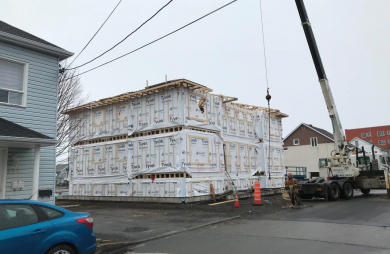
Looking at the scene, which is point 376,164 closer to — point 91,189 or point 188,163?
point 188,163

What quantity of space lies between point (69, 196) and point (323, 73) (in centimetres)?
1746

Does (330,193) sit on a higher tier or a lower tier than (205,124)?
lower

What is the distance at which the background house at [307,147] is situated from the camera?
1788 inches

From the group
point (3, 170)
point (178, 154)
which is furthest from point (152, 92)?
point (3, 170)

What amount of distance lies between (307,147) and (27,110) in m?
43.1

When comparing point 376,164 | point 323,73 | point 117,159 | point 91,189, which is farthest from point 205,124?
point 376,164

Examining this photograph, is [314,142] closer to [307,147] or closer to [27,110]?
[307,147]

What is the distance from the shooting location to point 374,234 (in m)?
7.91

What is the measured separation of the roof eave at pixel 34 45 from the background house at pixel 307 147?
40604 millimetres

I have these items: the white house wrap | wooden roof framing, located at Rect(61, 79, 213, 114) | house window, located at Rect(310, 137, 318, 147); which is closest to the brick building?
house window, located at Rect(310, 137, 318, 147)

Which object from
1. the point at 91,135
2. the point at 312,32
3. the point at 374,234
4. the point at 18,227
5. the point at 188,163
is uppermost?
the point at 312,32

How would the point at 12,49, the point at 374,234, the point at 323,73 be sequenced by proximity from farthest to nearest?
the point at 323,73 < the point at 12,49 < the point at 374,234

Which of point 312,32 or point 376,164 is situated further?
point 376,164

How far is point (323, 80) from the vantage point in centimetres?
1686
